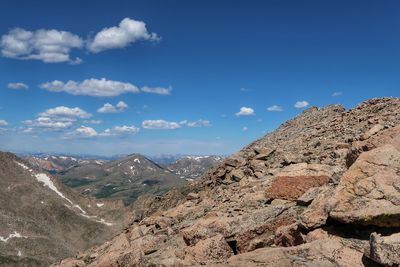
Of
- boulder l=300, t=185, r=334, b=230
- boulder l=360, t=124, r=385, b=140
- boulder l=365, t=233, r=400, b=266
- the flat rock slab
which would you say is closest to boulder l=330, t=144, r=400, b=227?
boulder l=300, t=185, r=334, b=230

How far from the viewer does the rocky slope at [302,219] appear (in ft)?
49.4

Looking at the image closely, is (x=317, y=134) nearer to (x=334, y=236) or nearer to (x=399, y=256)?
(x=334, y=236)

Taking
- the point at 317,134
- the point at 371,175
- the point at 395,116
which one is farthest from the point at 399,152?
the point at 317,134

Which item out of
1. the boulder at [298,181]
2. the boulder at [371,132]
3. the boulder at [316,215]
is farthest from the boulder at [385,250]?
the boulder at [371,132]

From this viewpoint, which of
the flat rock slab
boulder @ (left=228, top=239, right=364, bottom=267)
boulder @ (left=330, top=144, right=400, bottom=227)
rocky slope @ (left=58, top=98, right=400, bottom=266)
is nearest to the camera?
boulder @ (left=228, top=239, right=364, bottom=267)

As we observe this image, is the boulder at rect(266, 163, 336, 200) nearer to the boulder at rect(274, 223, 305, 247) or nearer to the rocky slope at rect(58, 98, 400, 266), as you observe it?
the rocky slope at rect(58, 98, 400, 266)

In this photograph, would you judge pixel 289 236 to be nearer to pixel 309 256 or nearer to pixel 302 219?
pixel 302 219

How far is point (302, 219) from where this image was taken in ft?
59.3

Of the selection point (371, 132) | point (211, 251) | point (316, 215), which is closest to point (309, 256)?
point (316, 215)

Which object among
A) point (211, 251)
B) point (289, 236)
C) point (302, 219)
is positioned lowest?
point (211, 251)

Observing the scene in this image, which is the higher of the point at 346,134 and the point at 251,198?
the point at 346,134

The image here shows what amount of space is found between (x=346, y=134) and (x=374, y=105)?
440 inches

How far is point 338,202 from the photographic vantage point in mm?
17094

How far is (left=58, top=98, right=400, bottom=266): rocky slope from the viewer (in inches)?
593
